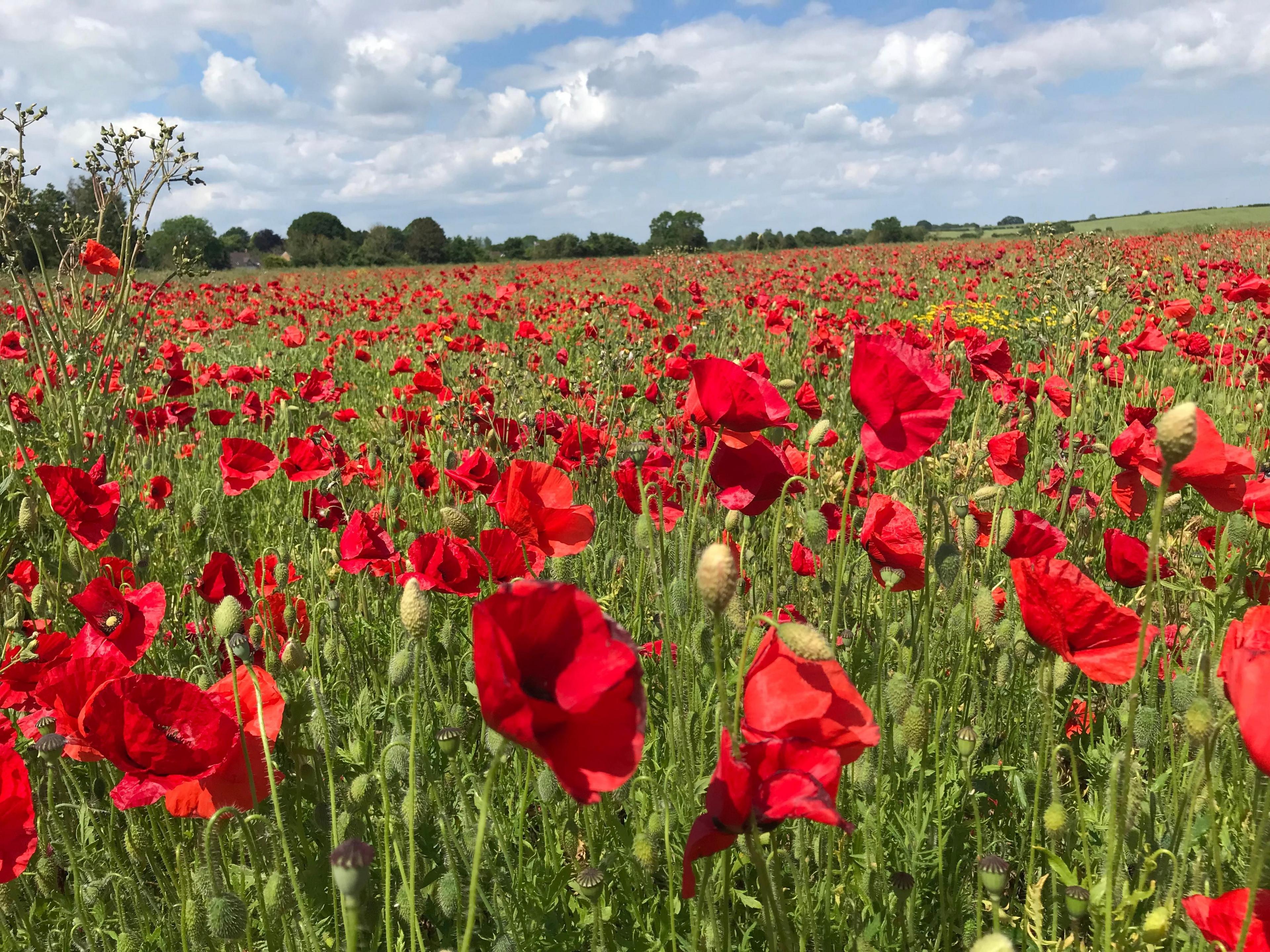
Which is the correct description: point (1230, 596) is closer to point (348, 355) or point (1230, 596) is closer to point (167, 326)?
point (167, 326)

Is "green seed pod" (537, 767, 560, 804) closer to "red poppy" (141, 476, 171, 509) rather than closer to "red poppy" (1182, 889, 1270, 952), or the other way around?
"red poppy" (1182, 889, 1270, 952)

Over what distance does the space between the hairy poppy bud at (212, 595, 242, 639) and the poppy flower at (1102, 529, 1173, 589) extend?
1681 millimetres

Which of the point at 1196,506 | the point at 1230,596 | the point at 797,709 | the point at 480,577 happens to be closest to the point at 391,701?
the point at 480,577

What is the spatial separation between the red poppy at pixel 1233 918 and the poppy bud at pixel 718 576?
26.1 inches

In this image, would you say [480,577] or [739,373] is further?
[480,577]

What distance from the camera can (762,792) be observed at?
93 centimetres

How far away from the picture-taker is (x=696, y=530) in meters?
2.39

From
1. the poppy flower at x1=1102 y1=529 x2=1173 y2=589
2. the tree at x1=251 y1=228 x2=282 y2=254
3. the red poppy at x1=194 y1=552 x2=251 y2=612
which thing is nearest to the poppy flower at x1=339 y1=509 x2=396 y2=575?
A: the red poppy at x1=194 y1=552 x2=251 y2=612

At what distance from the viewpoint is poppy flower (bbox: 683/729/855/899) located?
0.87 metres

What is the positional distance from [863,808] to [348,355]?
308 inches

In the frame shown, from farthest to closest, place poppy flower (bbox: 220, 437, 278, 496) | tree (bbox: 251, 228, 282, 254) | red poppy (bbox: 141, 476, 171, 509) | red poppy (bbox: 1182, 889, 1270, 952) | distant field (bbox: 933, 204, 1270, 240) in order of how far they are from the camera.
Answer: tree (bbox: 251, 228, 282, 254) < distant field (bbox: 933, 204, 1270, 240) < red poppy (bbox: 141, 476, 171, 509) < poppy flower (bbox: 220, 437, 278, 496) < red poppy (bbox: 1182, 889, 1270, 952)

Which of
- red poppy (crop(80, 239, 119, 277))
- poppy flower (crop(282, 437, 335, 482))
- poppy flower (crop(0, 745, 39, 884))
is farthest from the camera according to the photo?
red poppy (crop(80, 239, 119, 277))

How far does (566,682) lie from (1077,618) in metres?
0.90

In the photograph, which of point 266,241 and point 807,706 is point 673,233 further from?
point 266,241
